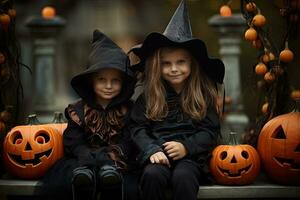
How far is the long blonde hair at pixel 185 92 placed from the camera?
3.73 metres

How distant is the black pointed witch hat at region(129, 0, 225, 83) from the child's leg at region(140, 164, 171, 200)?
0.79m

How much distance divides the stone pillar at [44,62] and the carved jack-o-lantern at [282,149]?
246 cm

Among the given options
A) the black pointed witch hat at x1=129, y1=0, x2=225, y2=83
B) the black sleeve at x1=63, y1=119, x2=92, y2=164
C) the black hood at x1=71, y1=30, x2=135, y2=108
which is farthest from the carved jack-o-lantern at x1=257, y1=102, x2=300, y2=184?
the black sleeve at x1=63, y1=119, x2=92, y2=164

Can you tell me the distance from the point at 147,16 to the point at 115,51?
2.34m

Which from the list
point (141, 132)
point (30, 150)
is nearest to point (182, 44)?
point (141, 132)

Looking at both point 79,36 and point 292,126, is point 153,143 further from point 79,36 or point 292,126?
point 79,36

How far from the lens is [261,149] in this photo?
12.2 feet

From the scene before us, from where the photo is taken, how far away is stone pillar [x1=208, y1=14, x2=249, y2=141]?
5.39m

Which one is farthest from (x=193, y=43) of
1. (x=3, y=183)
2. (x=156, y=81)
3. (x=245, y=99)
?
(x=245, y=99)

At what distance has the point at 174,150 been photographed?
139 inches

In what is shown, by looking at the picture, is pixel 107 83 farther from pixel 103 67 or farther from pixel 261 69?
pixel 261 69

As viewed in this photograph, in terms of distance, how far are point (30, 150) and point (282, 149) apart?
154cm

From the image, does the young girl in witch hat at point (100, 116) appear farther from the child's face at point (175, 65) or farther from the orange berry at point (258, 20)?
the orange berry at point (258, 20)

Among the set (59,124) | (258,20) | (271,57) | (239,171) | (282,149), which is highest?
(258,20)
